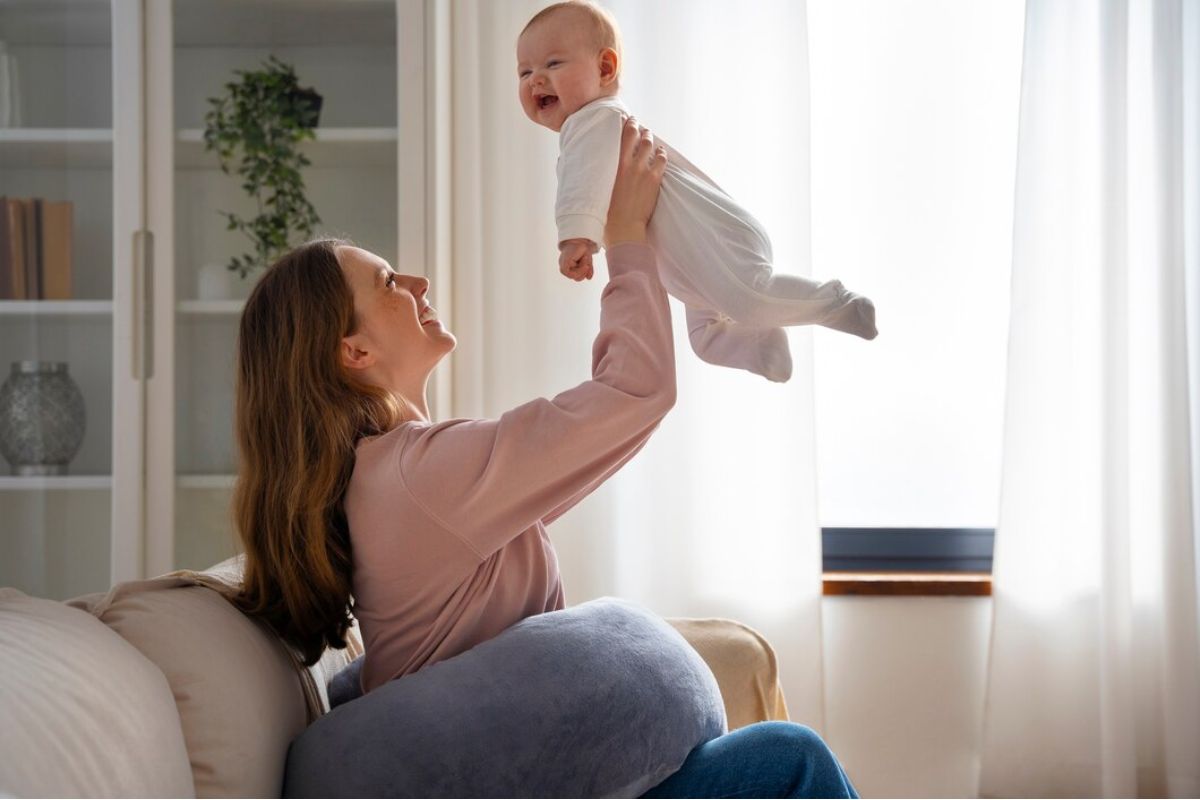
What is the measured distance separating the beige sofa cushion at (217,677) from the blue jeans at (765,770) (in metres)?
0.39

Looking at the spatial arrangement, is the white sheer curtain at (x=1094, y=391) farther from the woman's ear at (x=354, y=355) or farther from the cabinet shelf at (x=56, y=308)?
the cabinet shelf at (x=56, y=308)

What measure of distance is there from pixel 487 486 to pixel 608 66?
0.59 meters

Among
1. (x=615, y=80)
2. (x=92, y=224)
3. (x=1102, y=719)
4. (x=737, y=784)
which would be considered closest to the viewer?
(x=737, y=784)

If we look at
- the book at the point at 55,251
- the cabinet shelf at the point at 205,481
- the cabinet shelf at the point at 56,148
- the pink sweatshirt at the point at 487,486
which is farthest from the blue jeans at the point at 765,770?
the cabinet shelf at the point at 56,148

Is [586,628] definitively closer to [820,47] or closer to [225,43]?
[225,43]

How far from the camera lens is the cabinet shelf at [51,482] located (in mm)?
2160

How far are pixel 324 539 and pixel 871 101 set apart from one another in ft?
6.79

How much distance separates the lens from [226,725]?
104cm

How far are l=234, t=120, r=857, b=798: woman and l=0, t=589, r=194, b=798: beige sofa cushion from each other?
31 cm

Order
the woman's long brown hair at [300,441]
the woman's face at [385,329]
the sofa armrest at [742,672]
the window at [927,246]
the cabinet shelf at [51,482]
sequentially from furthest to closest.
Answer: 1. the window at [927,246]
2. the cabinet shelf at [51,482]
3. the sofa armrest at [742,672]
4. the woman's face at [385,329]
5. the woman's long brown hair at [300,441]

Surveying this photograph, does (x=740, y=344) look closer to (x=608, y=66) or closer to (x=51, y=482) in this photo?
(x=608, y=66)

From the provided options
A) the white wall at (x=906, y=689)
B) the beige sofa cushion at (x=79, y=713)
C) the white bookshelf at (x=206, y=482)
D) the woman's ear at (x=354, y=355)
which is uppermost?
the woman's ear at (x=354, y=355)

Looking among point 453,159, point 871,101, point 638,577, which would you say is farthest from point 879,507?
point 453,159

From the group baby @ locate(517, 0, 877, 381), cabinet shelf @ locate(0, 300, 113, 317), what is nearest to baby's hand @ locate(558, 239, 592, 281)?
baby @ locate(517, 0, 877, 381)
